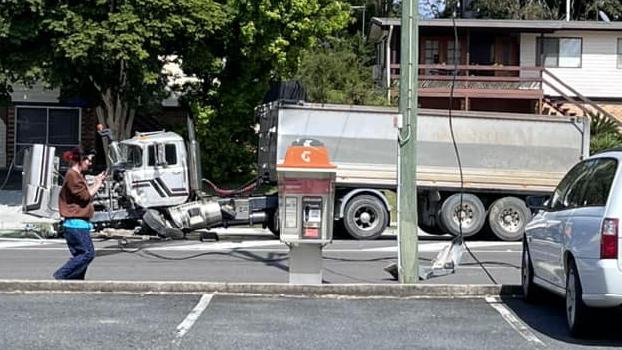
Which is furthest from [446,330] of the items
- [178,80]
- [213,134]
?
[178,80]

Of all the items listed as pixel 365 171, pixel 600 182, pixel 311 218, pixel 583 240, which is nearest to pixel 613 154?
pixel 600 182

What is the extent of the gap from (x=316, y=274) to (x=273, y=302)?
0.99 meters

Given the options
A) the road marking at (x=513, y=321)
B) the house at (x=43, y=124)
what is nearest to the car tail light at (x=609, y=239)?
the road marking at (x=513, y=321)

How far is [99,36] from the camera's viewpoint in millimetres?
26578

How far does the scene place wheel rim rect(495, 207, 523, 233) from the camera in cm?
2336

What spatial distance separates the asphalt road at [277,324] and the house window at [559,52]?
102ft

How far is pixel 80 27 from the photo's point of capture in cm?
2666

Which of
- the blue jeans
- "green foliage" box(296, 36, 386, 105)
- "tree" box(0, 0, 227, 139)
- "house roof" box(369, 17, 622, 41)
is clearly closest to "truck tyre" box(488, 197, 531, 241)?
"tree" box(0, 0, 227, 139)

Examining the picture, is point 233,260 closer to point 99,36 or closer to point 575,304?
point 575,304

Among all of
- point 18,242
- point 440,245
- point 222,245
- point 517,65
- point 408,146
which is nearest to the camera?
point 408,146

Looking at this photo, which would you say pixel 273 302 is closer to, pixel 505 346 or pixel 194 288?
pixel 194 288

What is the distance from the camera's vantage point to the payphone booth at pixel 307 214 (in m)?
11.6

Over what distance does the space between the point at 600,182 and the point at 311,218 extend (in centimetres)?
373

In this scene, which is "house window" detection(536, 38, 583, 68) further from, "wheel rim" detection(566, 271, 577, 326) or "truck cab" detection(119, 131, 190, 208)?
"wheel rim" detection(566, 271, 577, 326)
